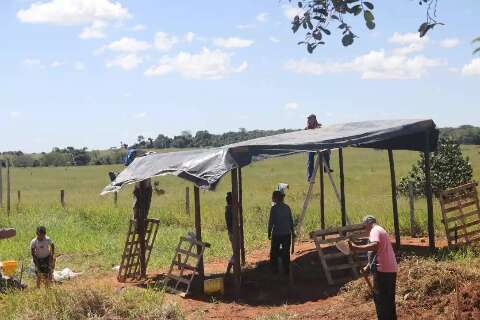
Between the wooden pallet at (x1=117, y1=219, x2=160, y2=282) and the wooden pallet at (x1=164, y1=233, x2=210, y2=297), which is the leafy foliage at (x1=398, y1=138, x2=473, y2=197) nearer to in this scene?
the wooden pallet at (x1=117, y1=219, x2=160, y2=282)

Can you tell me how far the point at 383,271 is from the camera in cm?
747

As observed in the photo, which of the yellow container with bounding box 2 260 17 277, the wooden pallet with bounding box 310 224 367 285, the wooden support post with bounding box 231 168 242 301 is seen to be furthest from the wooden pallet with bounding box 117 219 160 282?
the wooden pallet with bounding box 310 224 367 285

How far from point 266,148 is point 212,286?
245 centimetres

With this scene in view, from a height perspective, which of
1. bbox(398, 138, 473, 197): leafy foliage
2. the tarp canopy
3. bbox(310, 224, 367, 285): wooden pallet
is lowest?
bbox(310, 224, 367, 285): wooden pallet

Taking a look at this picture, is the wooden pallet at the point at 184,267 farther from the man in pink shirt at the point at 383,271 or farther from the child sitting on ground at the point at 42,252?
the man in pink shirt at the point at 383,271

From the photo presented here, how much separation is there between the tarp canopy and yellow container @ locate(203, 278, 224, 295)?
170 cm

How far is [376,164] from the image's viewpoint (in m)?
59.9

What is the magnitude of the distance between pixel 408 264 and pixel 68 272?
686 cm

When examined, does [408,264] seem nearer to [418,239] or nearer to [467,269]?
[467,269]

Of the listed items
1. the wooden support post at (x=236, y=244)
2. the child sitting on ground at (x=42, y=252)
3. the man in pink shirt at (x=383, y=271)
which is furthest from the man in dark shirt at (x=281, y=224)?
the child sitting on ground at (x=42, y=252)

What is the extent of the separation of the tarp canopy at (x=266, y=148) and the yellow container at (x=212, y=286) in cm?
170

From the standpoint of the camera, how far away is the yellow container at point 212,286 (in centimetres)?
1038

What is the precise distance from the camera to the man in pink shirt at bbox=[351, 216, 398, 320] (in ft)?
24.5

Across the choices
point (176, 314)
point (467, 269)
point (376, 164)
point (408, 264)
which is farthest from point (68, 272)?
point (376, 164)
